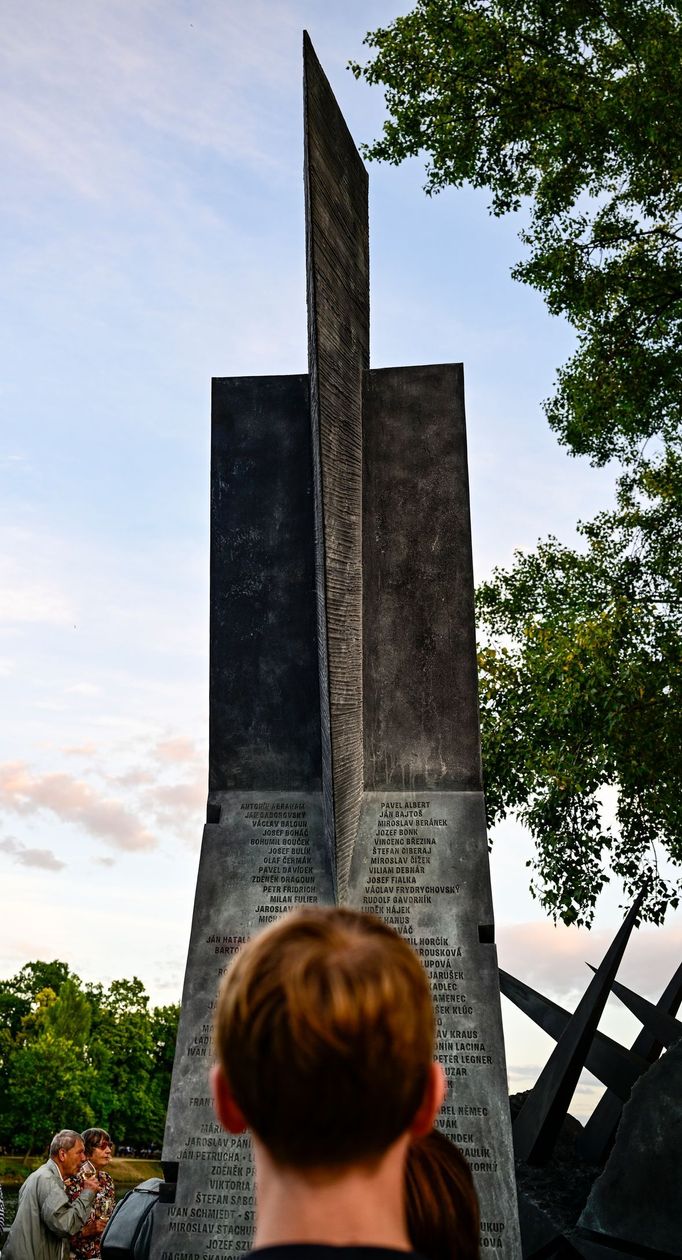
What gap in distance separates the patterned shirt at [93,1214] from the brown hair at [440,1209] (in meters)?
6.60

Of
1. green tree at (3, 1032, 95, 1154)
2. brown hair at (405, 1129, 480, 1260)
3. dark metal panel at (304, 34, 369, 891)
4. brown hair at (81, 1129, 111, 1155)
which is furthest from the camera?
green tree at (3, 1032, 95, 1154)

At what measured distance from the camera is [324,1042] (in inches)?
54.4

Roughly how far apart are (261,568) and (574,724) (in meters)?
5.87

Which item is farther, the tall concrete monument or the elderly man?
the elderly man

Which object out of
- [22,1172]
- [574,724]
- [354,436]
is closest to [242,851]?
[354,436]

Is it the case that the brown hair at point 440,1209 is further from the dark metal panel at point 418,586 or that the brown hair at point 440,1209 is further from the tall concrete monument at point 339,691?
the dark metal panel at point 418,586

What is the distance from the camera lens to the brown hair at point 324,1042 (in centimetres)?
139

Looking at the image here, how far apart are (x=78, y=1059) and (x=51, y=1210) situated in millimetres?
41951

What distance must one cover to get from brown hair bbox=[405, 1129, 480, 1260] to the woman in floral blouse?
6608mm

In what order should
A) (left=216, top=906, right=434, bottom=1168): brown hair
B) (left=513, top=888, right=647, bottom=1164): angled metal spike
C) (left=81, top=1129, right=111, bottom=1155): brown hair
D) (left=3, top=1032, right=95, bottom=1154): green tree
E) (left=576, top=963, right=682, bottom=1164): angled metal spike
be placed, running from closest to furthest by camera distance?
1. (left=216, top=906, right=434, bottom=1168): brown hair
2. (left=81, top=1129, right=111, bottom=1155): brown hair
3. (left=513, top=888, right=647, bottom=1164): angled metal spike
4. (left=576, top=963, right=682, bottom=1164): angled metal spike
5. (left=3, top=1032, right=95, bottom=1154): green tree

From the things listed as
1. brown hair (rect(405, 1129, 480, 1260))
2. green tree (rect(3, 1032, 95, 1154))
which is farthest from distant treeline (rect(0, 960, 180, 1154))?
brown hair (rect(405, 1129, 480, 1260))

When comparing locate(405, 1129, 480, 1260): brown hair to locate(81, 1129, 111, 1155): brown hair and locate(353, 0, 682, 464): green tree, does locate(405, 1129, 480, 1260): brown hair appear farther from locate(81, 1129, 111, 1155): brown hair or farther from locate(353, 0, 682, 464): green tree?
locate(353, 0, 682, 464): green tree

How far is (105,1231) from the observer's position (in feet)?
25.3

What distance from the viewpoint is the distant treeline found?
44469 millimetres
